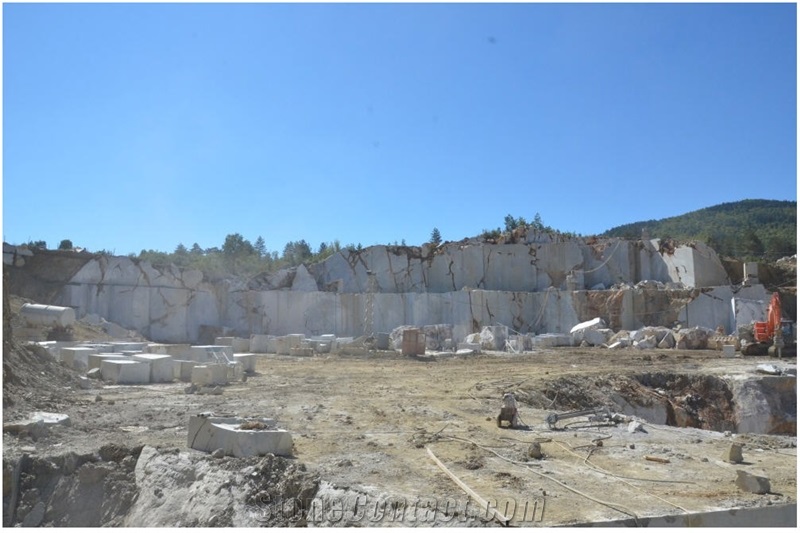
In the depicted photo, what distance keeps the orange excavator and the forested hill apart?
3739 centimetres

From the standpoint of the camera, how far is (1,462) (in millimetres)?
5047

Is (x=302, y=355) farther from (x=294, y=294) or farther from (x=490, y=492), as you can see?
(x=490, y=492)

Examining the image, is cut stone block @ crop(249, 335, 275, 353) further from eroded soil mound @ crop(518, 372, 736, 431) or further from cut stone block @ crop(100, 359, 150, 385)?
eroded soil mound @ crop(518, 372, 736, 431)

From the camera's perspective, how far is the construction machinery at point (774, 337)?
1912cm

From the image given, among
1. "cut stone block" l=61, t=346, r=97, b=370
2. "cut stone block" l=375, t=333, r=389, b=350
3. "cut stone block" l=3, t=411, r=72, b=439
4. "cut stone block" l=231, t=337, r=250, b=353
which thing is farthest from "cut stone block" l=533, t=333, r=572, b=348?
"cut stone block" l=3, t=411, r=72, b=439

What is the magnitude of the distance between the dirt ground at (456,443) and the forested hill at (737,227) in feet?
167

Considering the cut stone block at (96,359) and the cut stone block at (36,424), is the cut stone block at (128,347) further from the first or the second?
the cut stone block at (36,424)

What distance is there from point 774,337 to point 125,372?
18.8m

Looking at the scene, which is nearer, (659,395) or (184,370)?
(184,370)

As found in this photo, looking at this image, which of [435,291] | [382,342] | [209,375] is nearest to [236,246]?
[435,291]

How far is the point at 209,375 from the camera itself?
11.4 metres

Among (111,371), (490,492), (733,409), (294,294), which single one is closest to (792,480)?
(490,492)

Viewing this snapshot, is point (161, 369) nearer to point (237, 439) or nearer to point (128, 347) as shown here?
point (128, 347)

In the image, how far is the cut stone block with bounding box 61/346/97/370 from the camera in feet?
41.1
